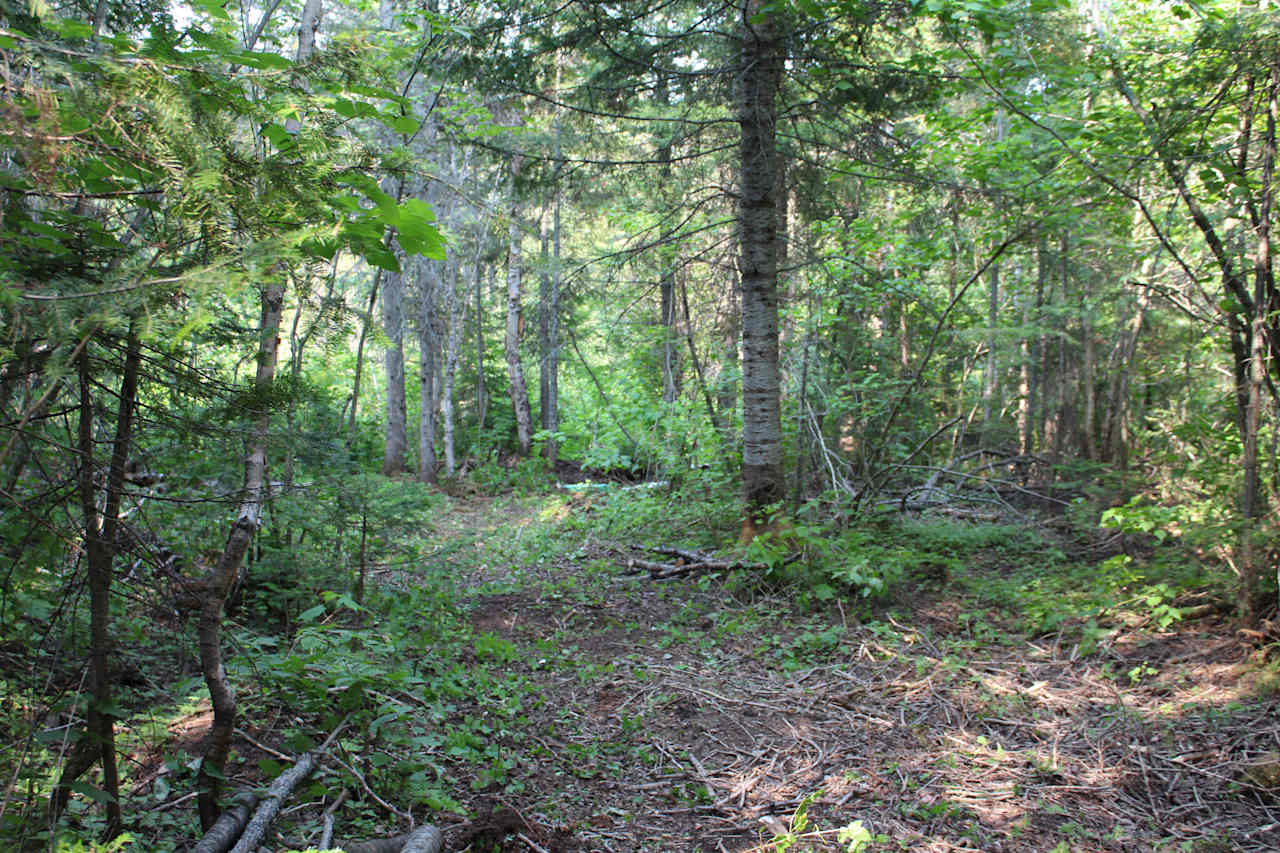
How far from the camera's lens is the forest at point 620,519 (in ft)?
6.56

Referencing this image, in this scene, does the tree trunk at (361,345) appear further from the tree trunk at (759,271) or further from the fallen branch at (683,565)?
the tree trunk at (759,271)

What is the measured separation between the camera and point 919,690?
454 centimetres

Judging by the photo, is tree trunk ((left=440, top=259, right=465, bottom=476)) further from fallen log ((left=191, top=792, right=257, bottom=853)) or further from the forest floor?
fallen log ((left=191, top=792, right=257, bottom=853))

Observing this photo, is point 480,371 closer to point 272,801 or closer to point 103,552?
point 272,801

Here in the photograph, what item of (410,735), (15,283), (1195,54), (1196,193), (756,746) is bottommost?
(756,746)

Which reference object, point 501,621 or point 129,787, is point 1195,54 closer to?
point 501,621

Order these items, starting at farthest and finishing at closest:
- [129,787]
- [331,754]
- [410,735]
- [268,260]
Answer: [410,735] → [331,754] → [129,787] → [268,260]

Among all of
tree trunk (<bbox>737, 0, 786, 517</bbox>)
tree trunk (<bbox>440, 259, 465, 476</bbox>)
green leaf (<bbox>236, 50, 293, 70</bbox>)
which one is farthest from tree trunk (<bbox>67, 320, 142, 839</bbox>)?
tree trunk (<bbox>440, 259, 465, 476</bbox>)

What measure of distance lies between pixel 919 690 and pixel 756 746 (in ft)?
4.28

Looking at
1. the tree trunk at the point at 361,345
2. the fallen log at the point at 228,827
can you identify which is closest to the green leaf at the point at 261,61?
the tree trunk at the point at 361,345

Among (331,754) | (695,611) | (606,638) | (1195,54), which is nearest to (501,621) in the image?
(606,638)

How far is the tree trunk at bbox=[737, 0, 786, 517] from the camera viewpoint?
676cm

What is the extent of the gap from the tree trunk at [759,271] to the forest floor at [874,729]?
4.37 ft

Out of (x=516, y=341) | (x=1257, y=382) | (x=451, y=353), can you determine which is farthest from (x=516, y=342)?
(x=1257, y=382)
